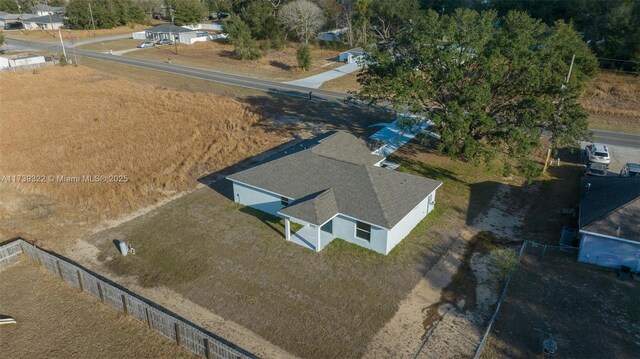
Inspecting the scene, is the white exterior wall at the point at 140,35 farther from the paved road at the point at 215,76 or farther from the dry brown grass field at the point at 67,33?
the paved road at the point at 215,76

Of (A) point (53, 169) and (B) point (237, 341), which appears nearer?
(B) point (237, 341)

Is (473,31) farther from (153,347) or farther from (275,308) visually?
(153,347)

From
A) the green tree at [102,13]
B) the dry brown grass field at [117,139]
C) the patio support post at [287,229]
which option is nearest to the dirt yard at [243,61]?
the dry brown grass field at [117,139]

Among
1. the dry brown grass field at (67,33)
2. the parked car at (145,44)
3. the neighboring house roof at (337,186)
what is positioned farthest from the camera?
the dry brown grass field at (67,33)

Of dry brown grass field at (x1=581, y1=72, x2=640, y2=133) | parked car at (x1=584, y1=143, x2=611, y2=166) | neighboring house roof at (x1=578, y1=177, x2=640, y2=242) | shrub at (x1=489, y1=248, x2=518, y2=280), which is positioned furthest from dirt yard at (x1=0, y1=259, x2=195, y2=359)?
dry brown grass field at (x1=581, y1=72, x2=640, y2=133)

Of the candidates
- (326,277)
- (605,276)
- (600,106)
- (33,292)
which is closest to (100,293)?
(33,292)

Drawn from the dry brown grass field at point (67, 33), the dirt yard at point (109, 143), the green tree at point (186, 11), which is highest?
the green tree at point (186, 11)

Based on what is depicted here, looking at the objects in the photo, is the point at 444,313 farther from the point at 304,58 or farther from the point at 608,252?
the point at 304,58
